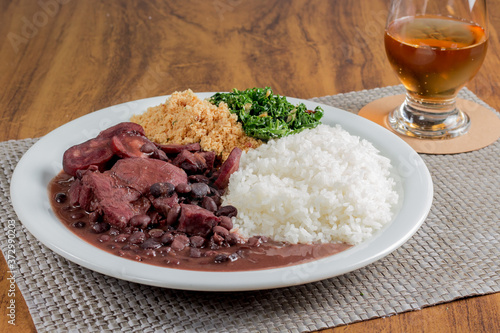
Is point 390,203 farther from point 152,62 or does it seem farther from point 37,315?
point 152,62

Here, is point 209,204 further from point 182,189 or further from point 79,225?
point 79,225

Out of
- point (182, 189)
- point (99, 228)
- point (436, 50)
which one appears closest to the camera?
point (99, 228)

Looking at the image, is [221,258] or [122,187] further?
[122,187]

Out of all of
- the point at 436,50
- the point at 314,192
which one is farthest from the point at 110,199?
the point at 436,50

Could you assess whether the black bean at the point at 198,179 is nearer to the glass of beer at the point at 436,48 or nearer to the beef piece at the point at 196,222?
the beef piece at the point at 196,222

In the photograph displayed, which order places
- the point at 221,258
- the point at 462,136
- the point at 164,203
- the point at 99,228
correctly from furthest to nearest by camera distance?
the point at 462,136 → the point at 164,203 → the point at 99,228 → the point at 221,258

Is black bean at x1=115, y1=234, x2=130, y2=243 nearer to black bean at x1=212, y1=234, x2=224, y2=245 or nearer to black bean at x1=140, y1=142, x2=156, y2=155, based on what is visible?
black bean at x1=212, y1=234, x2=224, y2=245

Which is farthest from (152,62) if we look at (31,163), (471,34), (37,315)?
(37,315)
